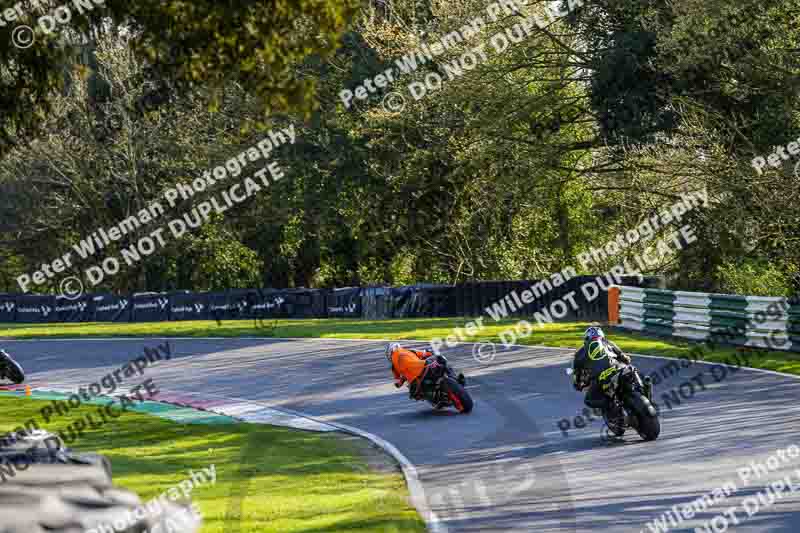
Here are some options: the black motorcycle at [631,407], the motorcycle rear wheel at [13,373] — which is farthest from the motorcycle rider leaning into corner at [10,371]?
the black motorcycle at [631,407]

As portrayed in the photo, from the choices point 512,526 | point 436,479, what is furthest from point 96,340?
point 512,526

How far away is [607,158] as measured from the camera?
3559 centimetres

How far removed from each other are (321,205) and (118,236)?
401 inches

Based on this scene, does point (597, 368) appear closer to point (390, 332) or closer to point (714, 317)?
point (714, 317)

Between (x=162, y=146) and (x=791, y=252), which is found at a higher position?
(x=162, y=146)

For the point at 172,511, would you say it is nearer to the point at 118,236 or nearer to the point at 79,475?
the point at 79,475

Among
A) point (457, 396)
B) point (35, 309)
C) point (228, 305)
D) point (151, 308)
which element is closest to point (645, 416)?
point (457, 396)

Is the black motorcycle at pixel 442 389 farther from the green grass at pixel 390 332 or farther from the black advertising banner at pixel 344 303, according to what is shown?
the black advertising banner at pixel 344 303

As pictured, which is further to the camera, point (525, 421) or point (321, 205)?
point (321, 205)

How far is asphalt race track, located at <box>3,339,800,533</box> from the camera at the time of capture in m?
10.0

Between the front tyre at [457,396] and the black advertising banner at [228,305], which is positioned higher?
the black advertising banner at [228,305]

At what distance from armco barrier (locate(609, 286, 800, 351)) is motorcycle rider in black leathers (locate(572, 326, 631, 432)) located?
930 cm

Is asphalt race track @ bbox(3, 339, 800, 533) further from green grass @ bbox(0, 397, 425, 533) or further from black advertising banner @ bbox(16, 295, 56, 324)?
black advertising banner @ bbox(16, 295, 56, 324)

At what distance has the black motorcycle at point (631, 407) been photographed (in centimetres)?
1362
